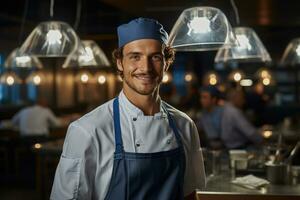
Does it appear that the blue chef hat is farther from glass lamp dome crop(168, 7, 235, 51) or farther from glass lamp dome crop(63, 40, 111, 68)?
glass lamp dome crop(63, 40, 111, 68)

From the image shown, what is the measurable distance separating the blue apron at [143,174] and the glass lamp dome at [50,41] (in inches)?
46.4

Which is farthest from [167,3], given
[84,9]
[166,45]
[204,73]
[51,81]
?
[204,73]

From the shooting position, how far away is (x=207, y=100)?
5.57 meters

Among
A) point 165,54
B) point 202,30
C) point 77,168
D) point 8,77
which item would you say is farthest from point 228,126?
point 8,77

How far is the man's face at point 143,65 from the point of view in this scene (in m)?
2.00

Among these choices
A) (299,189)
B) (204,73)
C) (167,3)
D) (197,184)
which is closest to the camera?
(197,184)

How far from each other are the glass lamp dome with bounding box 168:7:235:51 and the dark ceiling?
117mm

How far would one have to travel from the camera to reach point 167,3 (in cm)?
561

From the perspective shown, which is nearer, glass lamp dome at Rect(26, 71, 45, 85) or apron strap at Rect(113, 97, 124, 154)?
apron strap at Rect(113, 97, 124, 154)

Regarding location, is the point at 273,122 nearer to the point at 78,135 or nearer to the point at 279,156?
the point at 279,156

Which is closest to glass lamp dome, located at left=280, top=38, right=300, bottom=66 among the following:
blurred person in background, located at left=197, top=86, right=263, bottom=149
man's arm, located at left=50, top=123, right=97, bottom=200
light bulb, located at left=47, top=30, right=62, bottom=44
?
blurred person in background, located at left=197, top=86, right=263, bottom=149

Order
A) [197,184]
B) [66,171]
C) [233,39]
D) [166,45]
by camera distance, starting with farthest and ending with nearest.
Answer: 1. [233,39]
2. [197,184]
3. [166,45]
4. [66,171]

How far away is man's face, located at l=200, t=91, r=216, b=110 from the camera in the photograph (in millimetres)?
5516

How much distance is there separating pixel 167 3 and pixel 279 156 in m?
2.94
